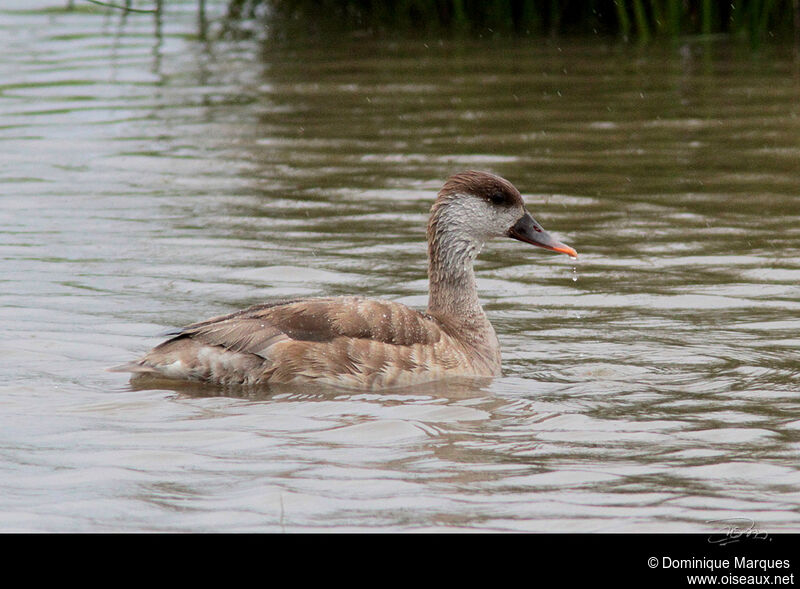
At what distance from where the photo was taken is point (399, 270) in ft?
37.9

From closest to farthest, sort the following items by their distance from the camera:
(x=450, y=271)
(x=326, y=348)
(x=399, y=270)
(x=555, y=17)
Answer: (x=326, y=348) < (x=450, y=271) < (x=399, y=270) < (x=555, y=17)

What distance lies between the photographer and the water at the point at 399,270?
6.81 m

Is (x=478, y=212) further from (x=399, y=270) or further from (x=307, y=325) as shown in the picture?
(x=399, y=270)

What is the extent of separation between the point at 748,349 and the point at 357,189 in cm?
556

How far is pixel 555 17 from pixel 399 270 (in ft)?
34.9

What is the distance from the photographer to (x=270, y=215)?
526 inches

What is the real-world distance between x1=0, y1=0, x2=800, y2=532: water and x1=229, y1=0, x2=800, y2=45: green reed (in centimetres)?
51

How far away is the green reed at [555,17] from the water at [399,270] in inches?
19.9

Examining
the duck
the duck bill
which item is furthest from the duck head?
the duck

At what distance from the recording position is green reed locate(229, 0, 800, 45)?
19828 mm
